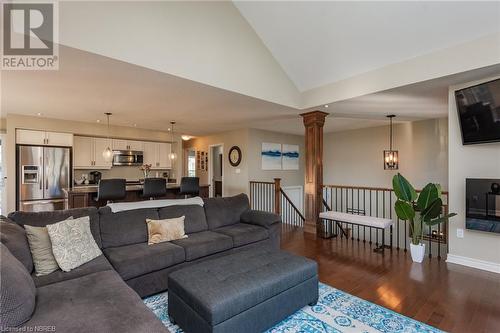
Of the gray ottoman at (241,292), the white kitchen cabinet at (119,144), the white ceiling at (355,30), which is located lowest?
→ the gray ottoman at (241,292)

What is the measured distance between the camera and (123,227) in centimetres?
288

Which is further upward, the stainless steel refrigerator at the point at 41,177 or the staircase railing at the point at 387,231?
the stainless steel refrigerator at the point at 41,177

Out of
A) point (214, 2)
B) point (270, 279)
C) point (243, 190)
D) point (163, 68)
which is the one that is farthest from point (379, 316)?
point (243, 190)

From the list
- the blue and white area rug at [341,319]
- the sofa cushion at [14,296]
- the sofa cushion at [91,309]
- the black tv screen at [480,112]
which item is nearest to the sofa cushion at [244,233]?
the blue and white area rug at [341,319]

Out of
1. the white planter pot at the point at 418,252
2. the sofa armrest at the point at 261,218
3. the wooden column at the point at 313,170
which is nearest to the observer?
the white planter pot at the point at 418,252

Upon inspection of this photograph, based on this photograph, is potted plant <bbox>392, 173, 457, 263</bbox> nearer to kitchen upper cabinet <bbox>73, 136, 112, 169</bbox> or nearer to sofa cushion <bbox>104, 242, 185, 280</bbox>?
sofa cushion <bbox>104, 242, 185, 280</bbox>

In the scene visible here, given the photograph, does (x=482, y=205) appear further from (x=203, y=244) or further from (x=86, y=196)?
(x=86, y=196)

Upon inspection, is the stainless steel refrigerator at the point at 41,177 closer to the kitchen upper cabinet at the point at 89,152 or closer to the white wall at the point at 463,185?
the kitchen upper cabinet at the point at 89,152

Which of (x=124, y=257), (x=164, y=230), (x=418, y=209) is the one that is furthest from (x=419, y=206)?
(x=124, y=257)

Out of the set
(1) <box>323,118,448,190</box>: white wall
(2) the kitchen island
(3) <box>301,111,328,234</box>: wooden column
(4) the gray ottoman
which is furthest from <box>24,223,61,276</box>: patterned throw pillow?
(1) <box>323,118,448,190</box>: white wall

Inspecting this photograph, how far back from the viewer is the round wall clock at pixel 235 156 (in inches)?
295

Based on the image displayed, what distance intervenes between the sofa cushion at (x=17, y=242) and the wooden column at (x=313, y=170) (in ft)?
14.2

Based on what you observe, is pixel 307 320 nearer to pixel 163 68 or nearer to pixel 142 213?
pixel 142 213

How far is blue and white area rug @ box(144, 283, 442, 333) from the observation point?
2.02m
